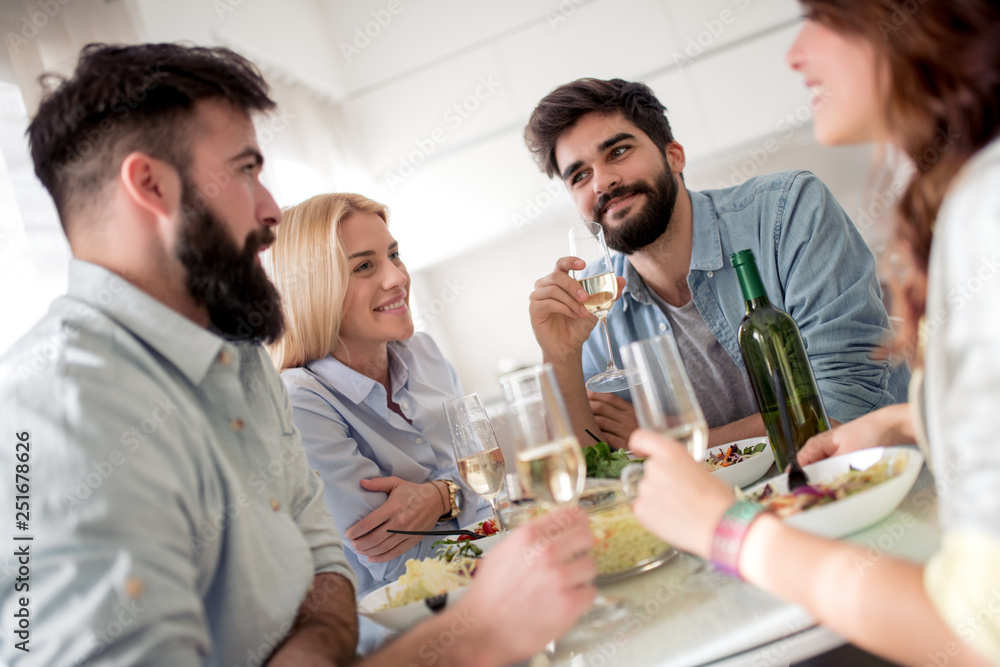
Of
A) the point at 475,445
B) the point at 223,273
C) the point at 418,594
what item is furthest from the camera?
the point at 475,445

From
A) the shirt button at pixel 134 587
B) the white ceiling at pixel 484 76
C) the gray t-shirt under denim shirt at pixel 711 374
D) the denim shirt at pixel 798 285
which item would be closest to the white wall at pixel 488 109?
the white ceiling at pixel 484 76

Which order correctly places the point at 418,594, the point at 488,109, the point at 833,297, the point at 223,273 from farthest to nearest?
the point at 488,109, the point at 833,297, the point at 223,273, the point at 418,594

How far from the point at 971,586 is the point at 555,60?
4.10 metres

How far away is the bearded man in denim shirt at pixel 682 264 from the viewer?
64.3 inches

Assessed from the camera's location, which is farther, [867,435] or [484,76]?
[484,76]

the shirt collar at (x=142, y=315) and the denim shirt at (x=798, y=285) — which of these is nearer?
the shirt collar at (x=142, y=315)

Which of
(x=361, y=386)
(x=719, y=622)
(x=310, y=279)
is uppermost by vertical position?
(x=310, y=279)

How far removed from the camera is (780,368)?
1.14 m

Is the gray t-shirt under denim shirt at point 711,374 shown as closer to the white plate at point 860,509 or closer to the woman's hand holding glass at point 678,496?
the white plate at point 860,509

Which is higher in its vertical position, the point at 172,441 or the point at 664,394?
the point at 172,441

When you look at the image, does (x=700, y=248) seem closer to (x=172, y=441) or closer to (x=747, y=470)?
(x=747, y=470)

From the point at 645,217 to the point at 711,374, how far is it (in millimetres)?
482

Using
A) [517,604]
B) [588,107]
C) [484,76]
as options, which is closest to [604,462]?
[517,604]

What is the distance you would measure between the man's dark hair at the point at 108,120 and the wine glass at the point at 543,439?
0.65 metres
